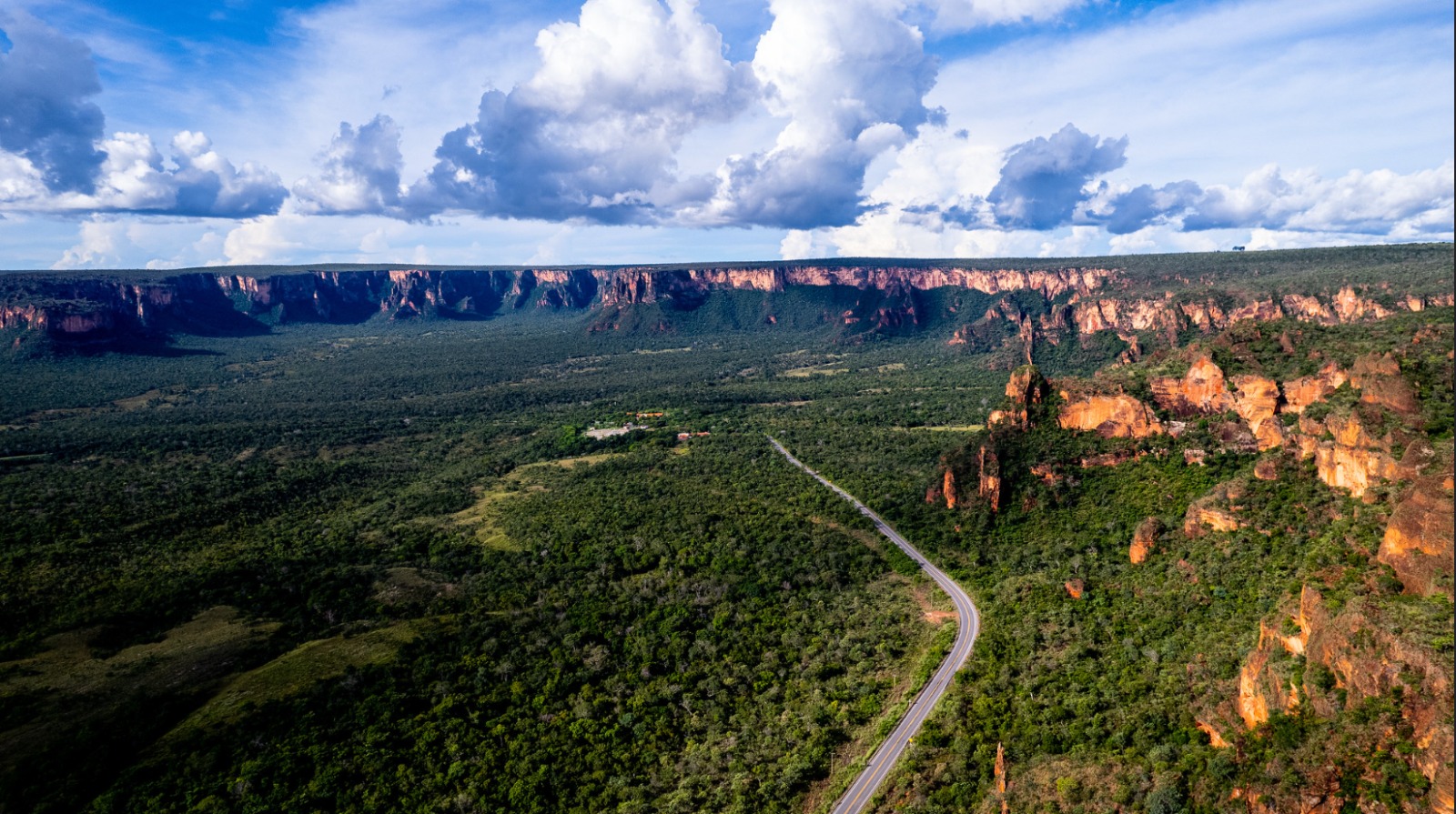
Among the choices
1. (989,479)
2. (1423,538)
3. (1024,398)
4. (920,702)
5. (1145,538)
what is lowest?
(920,702)

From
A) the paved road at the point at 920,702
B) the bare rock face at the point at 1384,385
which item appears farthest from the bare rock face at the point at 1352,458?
the paved road at the point at 920,702

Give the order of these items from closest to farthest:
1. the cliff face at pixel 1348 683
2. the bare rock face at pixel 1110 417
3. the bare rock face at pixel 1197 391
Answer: the cliff face at pixel 1348 683 → the bare rock face at pixel 1197 391 → the bare rock face at pixel 1110 417

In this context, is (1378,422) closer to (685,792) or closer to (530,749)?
(685,792)

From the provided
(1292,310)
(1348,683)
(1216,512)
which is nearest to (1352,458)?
(1216,512)

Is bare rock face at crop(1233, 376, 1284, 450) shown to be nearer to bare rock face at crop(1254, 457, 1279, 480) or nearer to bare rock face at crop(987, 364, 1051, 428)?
bare rock face at crop(1254, 457, 1279, 480)

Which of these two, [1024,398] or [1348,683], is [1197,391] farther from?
[1348,683]

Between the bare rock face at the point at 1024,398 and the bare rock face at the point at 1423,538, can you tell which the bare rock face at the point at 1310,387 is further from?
the bare rock face at the point at 1423,538
